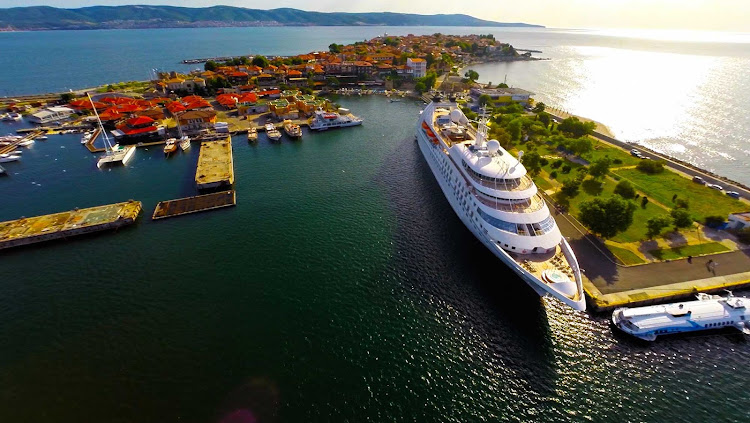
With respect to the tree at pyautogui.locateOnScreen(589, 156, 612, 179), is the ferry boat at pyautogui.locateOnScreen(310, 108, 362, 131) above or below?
below

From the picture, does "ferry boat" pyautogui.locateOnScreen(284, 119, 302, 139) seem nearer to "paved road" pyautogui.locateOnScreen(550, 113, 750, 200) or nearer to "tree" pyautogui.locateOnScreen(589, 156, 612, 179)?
"tree" pyautogui.locateOnScreen(589, 156, 612, 179)

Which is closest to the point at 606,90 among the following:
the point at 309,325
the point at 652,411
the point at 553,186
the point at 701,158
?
the point at 701,158

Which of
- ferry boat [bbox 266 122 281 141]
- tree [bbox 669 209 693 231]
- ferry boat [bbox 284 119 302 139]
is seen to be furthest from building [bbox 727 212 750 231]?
ferry boat [bbox 266 122 281 141]

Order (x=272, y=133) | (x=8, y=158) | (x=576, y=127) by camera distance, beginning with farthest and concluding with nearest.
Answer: (x=272, y=133), (x=576, y=127), (x=8, y=158)

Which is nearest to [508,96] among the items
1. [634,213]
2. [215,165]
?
[634,213]

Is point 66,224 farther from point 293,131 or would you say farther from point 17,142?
point 17,142

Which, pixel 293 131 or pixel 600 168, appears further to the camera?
pixel 293 131

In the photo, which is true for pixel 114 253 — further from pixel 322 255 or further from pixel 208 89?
pixel 208 89

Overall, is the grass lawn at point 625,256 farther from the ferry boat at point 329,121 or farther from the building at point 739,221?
the ferry boat at point 329,121
